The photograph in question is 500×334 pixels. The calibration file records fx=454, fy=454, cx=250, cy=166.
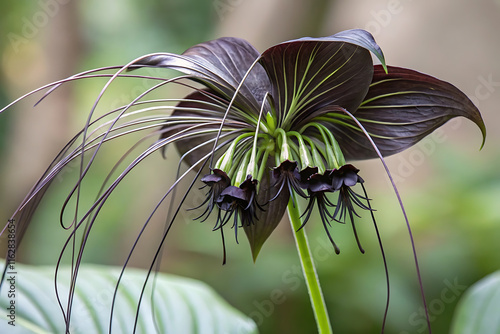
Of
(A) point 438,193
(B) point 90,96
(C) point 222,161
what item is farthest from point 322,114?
(B) point 90,96

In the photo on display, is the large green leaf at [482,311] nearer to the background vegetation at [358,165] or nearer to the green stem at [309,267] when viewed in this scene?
the green stem at [309,267]

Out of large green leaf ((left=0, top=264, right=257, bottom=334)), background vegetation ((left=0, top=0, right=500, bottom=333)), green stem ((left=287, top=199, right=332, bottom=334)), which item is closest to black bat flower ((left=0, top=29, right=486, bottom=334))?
green stem ((left=287, top=199, right=332, bottom=334))

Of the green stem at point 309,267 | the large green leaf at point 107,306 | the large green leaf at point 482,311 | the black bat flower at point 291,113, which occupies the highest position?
the black bat flower at point 291,113

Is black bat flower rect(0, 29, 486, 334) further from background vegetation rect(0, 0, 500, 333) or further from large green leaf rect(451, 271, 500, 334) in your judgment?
background vegetation rect(0, 0, 500, 333)

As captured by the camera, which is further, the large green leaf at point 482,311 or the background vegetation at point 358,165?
the background vegetation at point 358,165

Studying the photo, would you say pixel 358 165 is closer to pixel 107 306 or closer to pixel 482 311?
pixel 482 311

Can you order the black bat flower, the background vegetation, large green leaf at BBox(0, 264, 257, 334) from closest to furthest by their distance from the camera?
the black bat flower < large green leaf at BBox(0, 264, 257, 334) < the background vegetation

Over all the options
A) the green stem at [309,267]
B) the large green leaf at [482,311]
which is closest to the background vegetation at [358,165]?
the large green leaf at [482,311]
